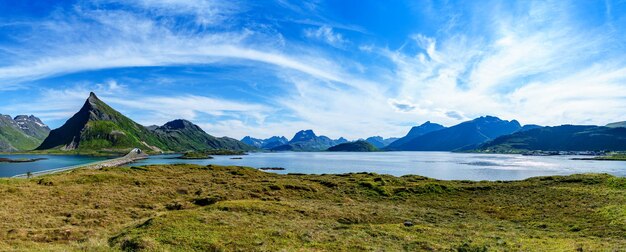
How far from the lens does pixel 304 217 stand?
138 feet

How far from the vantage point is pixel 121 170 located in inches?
3327

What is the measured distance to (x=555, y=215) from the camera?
45250 mm

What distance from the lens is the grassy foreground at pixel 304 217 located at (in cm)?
2961

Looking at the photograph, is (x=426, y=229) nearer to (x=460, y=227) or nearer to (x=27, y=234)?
(x=460, y=227)

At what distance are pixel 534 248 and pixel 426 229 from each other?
31.4 ft

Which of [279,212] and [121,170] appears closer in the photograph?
[279,212]

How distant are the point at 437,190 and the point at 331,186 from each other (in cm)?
2146

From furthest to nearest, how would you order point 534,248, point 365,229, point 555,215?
point 555,215
point 365,229
point 534,248

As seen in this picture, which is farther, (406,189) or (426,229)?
(406,189)

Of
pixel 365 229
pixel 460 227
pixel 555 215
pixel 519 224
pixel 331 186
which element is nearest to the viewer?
pixel 365 229

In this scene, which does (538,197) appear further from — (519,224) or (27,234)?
(27,234)

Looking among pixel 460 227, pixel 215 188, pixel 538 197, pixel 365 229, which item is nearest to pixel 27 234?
pixel 365 229

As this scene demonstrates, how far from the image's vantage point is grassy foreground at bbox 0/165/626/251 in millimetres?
29609

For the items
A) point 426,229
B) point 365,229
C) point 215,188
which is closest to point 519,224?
point 426,229
